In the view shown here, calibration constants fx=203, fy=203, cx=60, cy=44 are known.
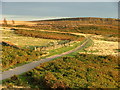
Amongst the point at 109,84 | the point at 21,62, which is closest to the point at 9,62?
the point at 21,62

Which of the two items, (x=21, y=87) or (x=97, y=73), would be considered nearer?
(x=21, y=87)

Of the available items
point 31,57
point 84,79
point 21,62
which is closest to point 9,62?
point 21,62

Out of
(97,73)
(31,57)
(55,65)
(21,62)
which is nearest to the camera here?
(97,73)

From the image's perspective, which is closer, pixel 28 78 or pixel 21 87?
pixel 21 87

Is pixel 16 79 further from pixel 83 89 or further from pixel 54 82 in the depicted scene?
pixel 83 89

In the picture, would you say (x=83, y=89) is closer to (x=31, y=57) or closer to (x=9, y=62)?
(x=9, y=62)

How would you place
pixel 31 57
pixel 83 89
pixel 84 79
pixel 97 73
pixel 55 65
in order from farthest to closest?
pixel 31 57 → pixel 55 65 → pixel 97 73 → pixel 84 79 → pixel 83 89

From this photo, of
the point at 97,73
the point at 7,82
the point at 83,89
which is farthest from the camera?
the point at 97,73

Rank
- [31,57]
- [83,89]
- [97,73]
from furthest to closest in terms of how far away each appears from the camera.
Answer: [31,57]
[97,73]
[83,89]

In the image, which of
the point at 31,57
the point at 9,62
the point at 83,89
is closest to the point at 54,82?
the point at 83,89

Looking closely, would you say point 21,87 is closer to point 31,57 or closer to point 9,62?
point 9,62
